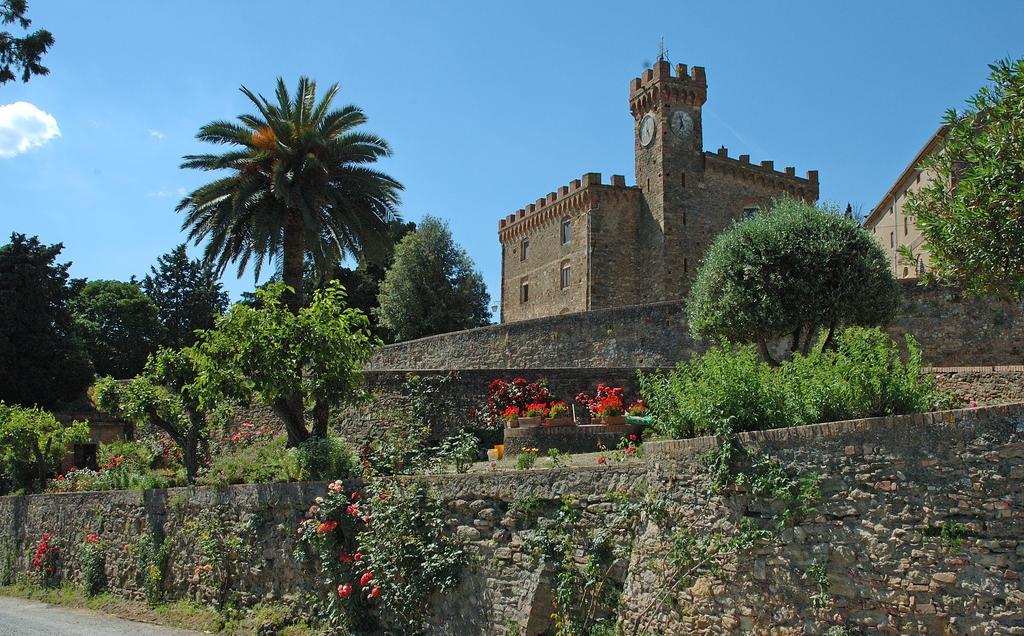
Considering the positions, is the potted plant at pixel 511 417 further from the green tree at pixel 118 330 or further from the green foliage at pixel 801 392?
the green tree at pixel 118 330

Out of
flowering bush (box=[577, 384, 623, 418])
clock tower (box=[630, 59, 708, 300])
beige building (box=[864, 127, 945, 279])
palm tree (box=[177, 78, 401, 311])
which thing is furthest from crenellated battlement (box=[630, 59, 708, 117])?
flowering bush (box=[577, 384, 623, 418])

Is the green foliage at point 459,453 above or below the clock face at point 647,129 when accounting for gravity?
below

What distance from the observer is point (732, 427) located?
31.3ft

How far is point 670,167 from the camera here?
142 feet

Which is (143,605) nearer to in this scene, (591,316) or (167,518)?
(167,518)

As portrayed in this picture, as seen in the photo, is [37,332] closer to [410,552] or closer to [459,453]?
[459,453]

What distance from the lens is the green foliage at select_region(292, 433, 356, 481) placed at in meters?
14.5

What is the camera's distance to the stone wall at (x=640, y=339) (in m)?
24.2

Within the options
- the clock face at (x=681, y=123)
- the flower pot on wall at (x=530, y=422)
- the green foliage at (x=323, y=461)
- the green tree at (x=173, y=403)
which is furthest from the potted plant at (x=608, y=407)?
the clock face at (x=681, y=123)

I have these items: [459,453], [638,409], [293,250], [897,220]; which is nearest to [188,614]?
[459,453]

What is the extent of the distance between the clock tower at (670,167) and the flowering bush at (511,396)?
81.3 ft

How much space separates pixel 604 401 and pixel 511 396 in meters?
3.10

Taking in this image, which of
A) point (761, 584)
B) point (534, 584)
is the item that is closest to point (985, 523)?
point (761, 584)

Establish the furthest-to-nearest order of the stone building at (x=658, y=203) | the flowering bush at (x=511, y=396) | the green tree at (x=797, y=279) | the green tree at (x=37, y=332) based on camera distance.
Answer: the stone building at (x=658, y=203) → the green tree at (x=37, y=332) → the green tree at (x=797, y=279) → the flowering bush at (x=511, y=396)
